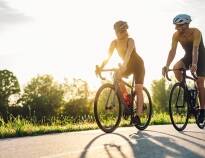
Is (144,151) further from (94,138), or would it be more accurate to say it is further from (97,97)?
(97,97)

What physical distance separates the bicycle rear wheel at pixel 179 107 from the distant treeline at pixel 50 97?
60.1 m

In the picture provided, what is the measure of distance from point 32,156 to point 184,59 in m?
4.69

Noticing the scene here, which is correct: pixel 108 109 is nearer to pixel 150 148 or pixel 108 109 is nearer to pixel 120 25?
pixel 120 25

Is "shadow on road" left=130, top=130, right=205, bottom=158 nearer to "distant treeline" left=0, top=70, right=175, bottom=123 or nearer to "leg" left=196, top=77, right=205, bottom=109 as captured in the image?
"leg" left=196, top=77, right=205, bottom=109

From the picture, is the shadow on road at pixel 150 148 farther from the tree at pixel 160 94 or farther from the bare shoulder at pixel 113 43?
the tree at pixel 160 94

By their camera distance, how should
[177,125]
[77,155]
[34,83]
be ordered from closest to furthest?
[77,155] → [177,125] → [34,83]

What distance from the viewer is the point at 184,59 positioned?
1052 cm

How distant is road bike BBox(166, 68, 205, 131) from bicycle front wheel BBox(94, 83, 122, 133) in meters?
1.13

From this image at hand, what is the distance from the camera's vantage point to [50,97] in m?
89.2

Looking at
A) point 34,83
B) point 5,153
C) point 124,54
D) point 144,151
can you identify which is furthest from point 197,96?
point 34,83

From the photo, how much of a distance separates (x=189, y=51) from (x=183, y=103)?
103cm

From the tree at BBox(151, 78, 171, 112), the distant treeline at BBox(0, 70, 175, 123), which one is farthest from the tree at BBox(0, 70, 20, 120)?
the tree at BBox(151, 78, 171, 112)

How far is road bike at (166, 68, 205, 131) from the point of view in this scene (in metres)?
10.4

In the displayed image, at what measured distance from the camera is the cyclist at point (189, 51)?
10.0 meters
